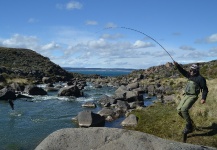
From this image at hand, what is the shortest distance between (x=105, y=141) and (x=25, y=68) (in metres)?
89.3

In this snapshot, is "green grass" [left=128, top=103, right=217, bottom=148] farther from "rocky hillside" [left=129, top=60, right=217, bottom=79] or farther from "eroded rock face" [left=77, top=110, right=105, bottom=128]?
"rocky hillside" [left=129, top=60, right=217, bottom=79]

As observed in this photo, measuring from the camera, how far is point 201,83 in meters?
15.4

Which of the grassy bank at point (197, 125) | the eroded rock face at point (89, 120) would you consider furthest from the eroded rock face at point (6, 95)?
the grassy bank at point (197, 125)

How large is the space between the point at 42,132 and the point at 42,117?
7386 mm

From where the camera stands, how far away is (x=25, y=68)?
98.6 m

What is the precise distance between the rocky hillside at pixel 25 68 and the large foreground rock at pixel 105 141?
69304mm

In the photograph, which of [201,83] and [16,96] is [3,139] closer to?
[201,83]

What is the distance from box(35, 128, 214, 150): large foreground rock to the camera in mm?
12555

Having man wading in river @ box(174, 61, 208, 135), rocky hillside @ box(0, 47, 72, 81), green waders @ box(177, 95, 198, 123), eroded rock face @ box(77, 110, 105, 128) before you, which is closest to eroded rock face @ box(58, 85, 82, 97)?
eroded rock face @ box(77, 110, 105, 128)

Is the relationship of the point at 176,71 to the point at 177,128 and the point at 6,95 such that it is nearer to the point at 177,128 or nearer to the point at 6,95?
the point at 6,95

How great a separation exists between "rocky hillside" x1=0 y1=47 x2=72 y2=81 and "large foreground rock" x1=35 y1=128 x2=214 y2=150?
69.3m

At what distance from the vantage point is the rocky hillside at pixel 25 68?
87438 mm

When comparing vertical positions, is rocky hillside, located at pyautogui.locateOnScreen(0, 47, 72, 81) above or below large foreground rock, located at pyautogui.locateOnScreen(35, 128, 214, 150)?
above

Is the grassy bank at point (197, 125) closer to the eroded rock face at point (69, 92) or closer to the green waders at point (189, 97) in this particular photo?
the green waders at point (189, 97)
